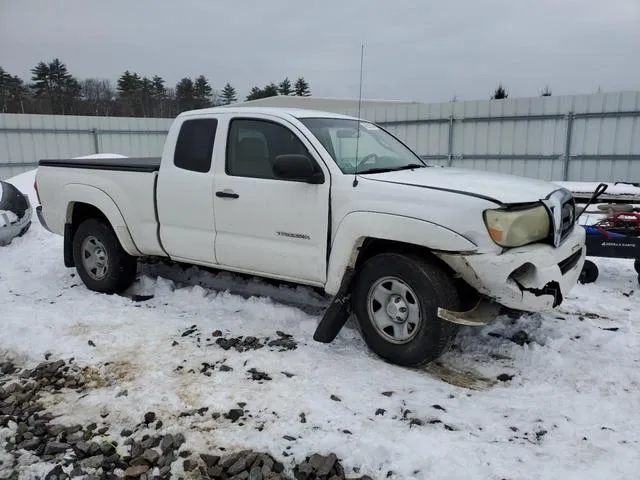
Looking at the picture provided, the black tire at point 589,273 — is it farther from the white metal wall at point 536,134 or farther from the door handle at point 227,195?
the white metal wall at point 536,134

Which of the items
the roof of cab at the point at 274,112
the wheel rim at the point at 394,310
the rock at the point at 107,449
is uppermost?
the roof of cab at the point at 274,112

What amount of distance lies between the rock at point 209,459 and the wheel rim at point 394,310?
5.21ft

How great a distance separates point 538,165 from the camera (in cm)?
1509

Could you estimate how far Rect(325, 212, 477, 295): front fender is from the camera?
145 inches

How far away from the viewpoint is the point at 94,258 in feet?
20.0

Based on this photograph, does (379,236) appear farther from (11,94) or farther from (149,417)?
(11,94)

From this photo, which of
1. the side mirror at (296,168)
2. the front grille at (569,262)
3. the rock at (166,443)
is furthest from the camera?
the side mirror at (296,168)

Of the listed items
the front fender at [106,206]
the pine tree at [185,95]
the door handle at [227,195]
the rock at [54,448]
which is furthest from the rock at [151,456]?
the pine tree at [185,95]

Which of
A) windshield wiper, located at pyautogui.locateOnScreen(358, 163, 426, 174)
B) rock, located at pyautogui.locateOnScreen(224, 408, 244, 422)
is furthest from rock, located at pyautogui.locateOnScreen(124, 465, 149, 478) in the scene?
windshield wiper, located at pyautogui.locateOnScreen(358, 163, 426, 174)

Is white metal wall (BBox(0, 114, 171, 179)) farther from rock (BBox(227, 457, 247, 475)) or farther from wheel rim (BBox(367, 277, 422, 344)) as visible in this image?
rock (BBox(227, 457, 247, 475))

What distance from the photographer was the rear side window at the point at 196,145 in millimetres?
5078

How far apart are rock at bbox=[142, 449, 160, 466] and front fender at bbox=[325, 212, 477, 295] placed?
183cm

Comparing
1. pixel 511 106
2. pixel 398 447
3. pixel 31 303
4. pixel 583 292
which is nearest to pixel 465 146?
pixel 511 106

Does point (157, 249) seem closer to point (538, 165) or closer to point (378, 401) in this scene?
point (378, 401)
